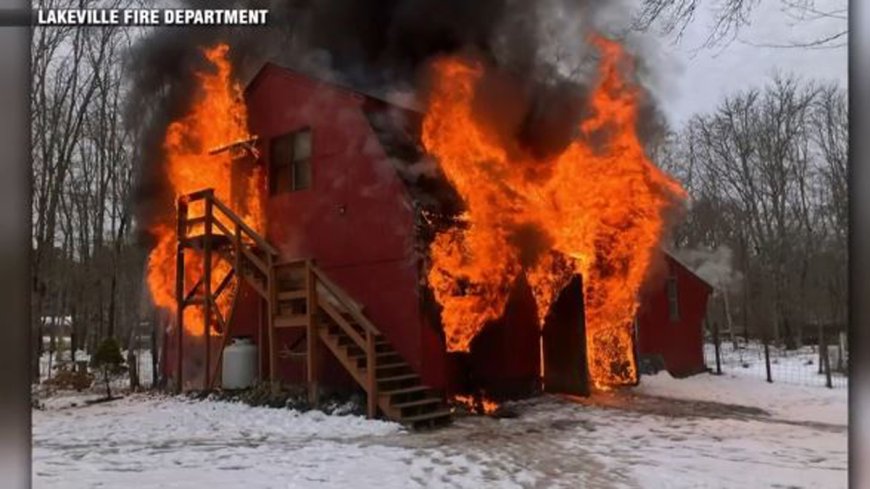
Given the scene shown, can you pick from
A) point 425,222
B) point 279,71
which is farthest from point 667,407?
point 279,71

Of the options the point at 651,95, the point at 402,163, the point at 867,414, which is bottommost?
the point at 867,414

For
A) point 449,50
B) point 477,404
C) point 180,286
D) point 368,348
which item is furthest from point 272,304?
point 449,50

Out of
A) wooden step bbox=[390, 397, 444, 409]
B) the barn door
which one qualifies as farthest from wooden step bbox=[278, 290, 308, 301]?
the barn door

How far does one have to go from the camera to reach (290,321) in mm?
10219

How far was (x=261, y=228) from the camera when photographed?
1204 cm

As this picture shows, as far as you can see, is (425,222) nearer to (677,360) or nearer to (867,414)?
(867,414)

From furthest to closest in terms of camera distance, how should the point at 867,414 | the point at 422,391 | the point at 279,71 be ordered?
the point at 279,71
the point at 422,391
the point at 867,414

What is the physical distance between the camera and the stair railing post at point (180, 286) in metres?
11.7

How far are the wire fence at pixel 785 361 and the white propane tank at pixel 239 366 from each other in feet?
30.9

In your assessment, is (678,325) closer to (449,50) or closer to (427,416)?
(427,416)

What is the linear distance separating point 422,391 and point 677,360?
799cm

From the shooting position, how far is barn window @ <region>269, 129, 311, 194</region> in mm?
11469

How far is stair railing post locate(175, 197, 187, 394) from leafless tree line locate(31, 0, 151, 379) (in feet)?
5.00

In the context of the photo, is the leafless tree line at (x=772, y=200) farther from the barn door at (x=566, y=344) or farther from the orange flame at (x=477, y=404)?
the orange flame at (x=477, y=404)
